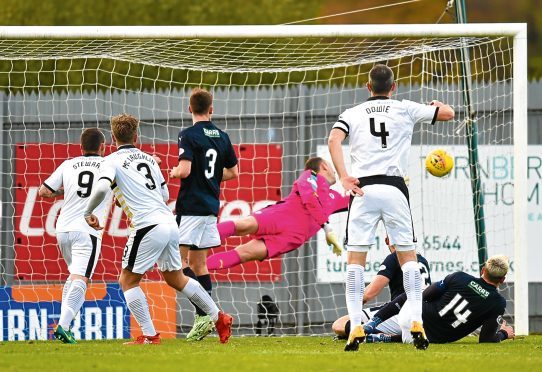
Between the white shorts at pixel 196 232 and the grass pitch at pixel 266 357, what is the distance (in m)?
0.87

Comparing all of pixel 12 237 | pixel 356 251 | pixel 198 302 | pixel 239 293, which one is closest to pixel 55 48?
pixel 12 237

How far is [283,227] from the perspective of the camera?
13.7m

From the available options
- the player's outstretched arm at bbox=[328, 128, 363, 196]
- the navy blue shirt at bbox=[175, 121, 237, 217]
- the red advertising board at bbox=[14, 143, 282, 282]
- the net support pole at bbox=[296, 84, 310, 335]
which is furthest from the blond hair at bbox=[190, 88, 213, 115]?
the net support pole at bbox=[296, 84, 310, 335]

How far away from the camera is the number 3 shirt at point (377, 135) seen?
32.9 feet

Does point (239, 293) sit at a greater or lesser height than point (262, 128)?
lesser

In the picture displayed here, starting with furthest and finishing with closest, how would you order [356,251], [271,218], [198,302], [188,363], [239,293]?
1. [239,293]
2. [271,218]
3. [198,302]
4. [356,251]
5. [188,363]

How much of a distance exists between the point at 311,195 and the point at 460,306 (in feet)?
9.23

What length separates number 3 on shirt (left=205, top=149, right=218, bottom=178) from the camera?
1151cm

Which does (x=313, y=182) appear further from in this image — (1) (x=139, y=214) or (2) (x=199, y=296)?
(1) (x=139, y=214)

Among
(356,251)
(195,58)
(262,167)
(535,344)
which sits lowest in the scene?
(535,344)

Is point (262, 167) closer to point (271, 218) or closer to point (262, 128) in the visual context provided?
point (262, 128)

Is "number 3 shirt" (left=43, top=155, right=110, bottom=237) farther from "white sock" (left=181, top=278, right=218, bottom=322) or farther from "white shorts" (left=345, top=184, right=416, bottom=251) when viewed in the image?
"white shorts" (left=345, top=184, right=416, bottom=251)

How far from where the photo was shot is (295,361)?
8.88 m

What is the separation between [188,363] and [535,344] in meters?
3.93
